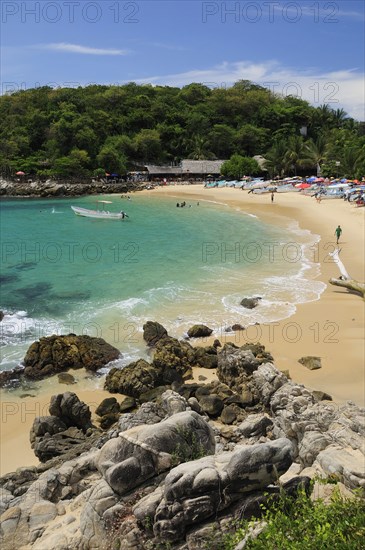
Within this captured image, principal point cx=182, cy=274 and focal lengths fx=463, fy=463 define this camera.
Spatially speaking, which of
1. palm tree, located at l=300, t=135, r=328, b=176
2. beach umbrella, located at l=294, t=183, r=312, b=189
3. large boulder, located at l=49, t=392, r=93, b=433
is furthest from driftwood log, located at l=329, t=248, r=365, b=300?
palm tree, located at l=300, t=135, r=328, b=176

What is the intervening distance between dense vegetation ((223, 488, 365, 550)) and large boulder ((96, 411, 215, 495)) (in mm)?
1608

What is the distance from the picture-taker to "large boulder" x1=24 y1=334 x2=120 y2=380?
15.8 meters

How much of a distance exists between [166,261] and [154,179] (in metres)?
63.7

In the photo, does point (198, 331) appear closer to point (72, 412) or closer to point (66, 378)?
point (66, 378)

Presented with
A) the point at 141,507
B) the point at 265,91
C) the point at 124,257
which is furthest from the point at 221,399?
the point at 265,91

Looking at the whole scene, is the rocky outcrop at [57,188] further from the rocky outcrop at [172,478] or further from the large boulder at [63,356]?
the rocky outcrop at [172,478]

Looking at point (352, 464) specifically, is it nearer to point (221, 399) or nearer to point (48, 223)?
point (221, 399)

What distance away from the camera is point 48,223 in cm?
5191

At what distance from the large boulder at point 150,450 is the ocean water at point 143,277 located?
8.97m

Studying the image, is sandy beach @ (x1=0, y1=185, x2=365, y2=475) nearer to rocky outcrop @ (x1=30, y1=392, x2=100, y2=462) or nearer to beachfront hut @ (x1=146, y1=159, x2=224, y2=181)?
rocky outcrop @ (x1=30, y1=392, x2=100, y2=462)

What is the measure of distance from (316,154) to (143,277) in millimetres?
61800

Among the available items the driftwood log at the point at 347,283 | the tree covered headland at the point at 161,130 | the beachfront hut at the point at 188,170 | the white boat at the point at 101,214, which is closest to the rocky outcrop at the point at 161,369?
the driftwood log at the point at 347,283

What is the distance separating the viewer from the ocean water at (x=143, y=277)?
19.7m

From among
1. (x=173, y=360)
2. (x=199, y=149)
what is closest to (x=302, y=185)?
(x=199, y=149)
